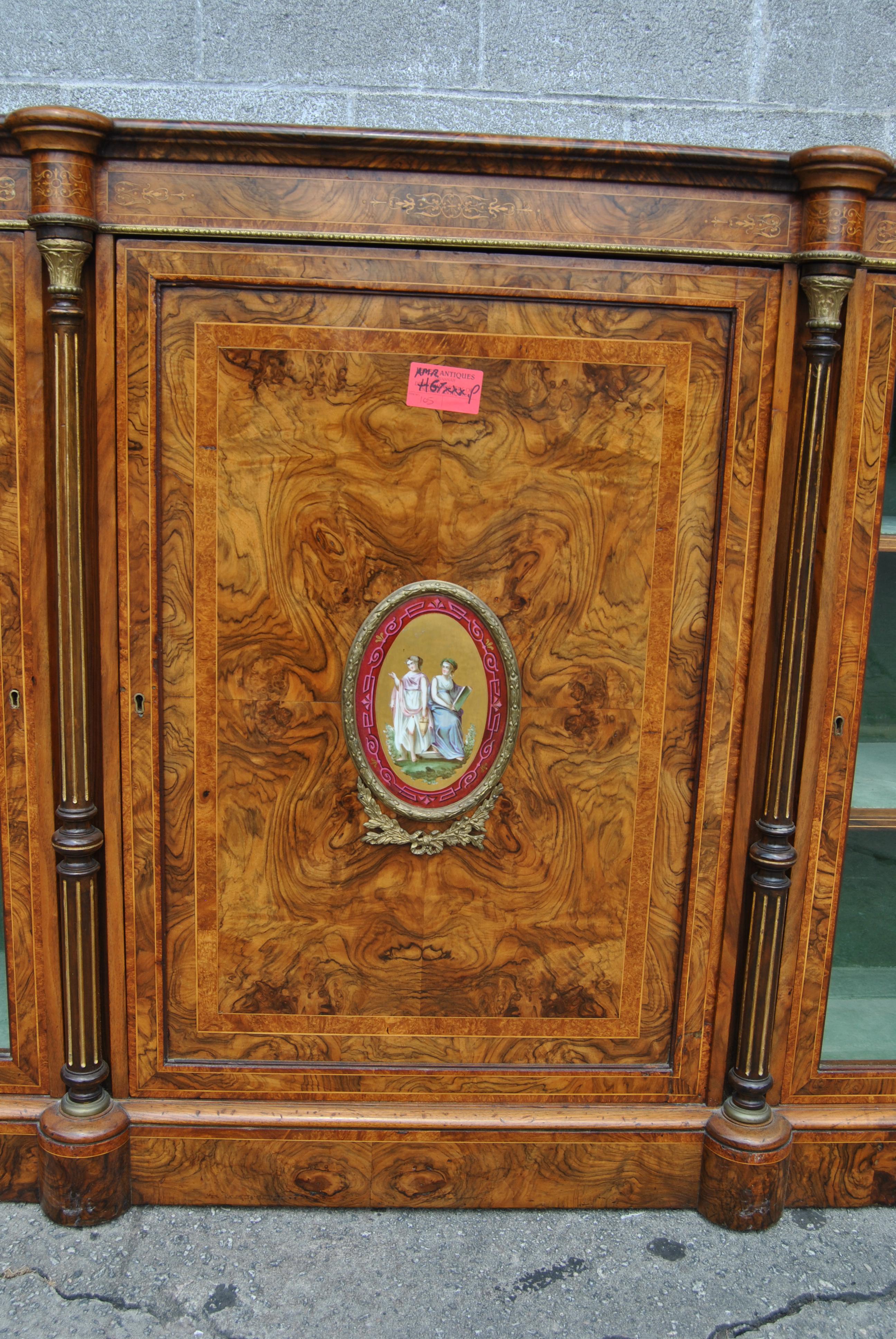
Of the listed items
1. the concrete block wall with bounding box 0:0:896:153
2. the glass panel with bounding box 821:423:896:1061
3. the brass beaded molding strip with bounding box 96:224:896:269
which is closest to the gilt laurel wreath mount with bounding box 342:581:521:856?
the brass beaded molding strip with bounding box 96:224:896:269

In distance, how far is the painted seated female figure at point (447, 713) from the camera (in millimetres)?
1855

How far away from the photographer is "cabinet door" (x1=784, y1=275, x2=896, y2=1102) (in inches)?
70.4

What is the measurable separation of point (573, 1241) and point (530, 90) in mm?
2437

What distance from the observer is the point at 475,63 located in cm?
201

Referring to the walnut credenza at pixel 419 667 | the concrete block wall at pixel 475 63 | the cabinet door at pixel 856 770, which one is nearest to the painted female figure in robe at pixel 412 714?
the walnut credenza at pixel 419 667

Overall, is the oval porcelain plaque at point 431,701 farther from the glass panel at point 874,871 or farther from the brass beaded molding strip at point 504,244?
the glass panel at point 874,871

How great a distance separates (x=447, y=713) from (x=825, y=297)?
3.43 feet

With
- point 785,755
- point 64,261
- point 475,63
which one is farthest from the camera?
point 475,63

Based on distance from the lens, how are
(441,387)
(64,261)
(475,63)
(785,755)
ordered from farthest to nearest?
(475,63) < (785,755) < (441,387) < (64,261)

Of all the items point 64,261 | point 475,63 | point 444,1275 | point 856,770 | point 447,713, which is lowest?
point 444,1275

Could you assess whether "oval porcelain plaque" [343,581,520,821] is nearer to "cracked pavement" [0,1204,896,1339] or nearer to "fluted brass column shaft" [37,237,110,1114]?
"fluted brass column shaft" [37,237,110,1114]

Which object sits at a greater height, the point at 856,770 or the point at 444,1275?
the point at 856,770

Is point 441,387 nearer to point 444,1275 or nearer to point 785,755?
point 785,755

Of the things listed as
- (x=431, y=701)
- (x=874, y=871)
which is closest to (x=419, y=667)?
(x=431, y=701)
